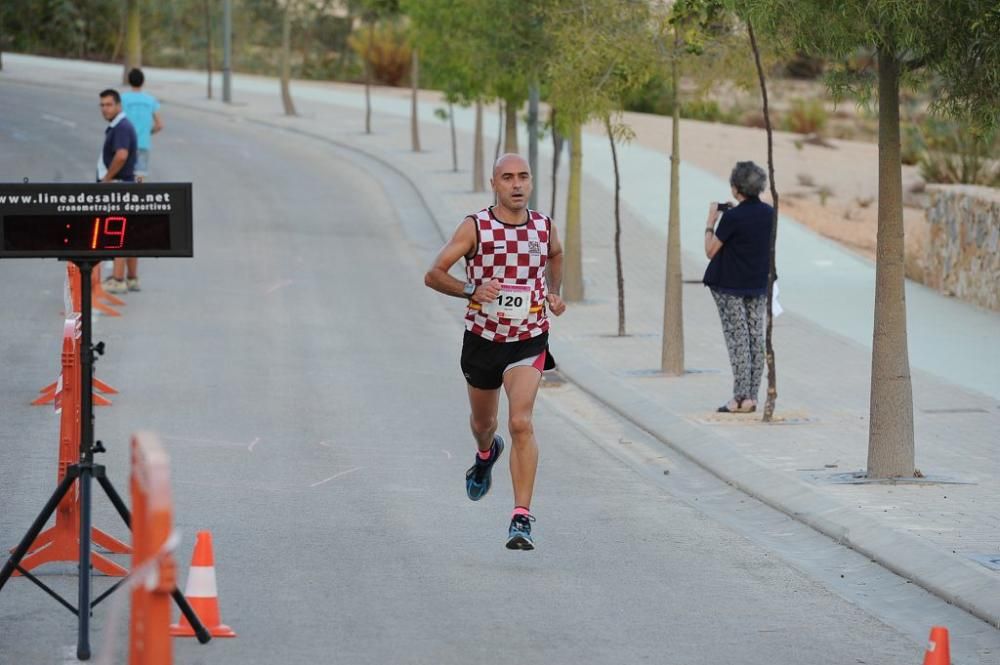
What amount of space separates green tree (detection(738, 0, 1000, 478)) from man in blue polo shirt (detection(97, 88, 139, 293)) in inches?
336

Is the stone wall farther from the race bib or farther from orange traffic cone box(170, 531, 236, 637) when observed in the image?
orange traffic cone box(170, 531, 236, 637)

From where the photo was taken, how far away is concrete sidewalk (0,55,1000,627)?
10.1 metres

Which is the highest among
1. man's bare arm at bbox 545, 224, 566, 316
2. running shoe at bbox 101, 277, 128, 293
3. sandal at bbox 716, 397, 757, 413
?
man's bare arm at bbox 545, 224, 566, 316

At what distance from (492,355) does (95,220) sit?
2535 millimetres

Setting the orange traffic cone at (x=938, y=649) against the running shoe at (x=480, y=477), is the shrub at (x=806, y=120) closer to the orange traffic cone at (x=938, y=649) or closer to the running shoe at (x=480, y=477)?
the running shoe at (x=480, y=477)

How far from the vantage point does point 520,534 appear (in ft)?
30.8

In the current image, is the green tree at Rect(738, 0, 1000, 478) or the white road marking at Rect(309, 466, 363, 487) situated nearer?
the green tree at Rect(738, 0, 1000, 478)

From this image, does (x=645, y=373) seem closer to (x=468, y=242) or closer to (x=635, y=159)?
(x=468, y=242)

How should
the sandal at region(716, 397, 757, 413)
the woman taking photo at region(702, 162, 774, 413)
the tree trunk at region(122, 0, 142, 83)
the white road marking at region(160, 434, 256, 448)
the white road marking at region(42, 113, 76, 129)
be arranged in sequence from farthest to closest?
the tree trunk at region(122, 0, 142, 83) → the white road marking at region(42, 113, 76, 129) → the sandal at region(716, 397, 757, 413) → the woman taking photo at region(702, 162, 774, 413) → the white road marking at region(160, 434, 256, 448)

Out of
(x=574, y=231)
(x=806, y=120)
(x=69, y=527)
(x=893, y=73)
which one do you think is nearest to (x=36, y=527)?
(x=69, y=527)

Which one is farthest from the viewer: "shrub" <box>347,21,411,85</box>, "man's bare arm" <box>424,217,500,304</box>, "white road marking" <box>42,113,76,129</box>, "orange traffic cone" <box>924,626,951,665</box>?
"shrub" <box>347,21,411,85</box>

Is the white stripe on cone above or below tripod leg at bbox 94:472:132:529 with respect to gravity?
below

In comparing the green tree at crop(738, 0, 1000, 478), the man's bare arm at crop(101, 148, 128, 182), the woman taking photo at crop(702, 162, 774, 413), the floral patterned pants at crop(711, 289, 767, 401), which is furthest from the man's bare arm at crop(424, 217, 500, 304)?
the man's bare arm at crop(101, 148, 128, 182)

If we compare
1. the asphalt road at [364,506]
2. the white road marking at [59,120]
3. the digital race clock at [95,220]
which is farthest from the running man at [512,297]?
the white road marking at [59,120]
